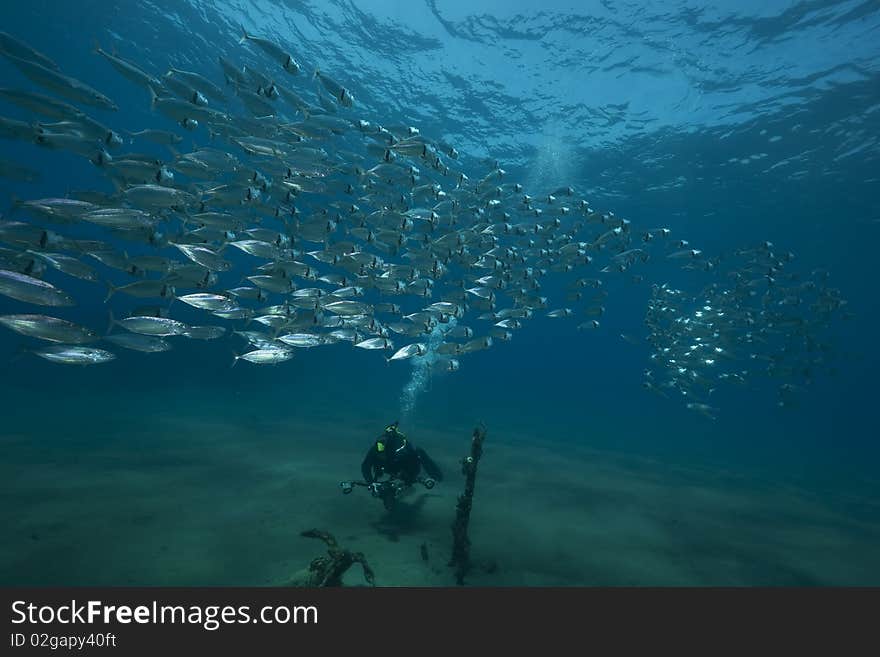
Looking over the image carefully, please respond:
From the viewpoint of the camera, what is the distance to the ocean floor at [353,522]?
6652mm

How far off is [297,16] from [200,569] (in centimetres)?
2155

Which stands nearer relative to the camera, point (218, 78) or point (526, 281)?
point (526, 281)

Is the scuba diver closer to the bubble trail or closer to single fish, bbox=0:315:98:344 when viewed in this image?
single fish, bbox=0:315:98:344

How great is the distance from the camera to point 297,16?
19.1 m

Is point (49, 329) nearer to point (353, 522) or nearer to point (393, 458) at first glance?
point (393, 458)

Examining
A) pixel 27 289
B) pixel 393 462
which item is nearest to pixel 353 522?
pixel 393 462

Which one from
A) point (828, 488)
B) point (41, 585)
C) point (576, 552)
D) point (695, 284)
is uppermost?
point (695, 284)

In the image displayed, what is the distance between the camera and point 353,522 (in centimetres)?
866

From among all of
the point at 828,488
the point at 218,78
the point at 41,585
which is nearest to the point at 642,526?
the point at 41,585

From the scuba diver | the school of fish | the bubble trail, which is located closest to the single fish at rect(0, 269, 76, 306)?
the school of fish

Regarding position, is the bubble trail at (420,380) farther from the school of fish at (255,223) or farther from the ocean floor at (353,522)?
the school of fish at (255,223)

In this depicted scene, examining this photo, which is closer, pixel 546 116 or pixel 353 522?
pixel 353 522

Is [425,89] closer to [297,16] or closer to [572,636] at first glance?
[297,16]

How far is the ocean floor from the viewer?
21.8 feet
